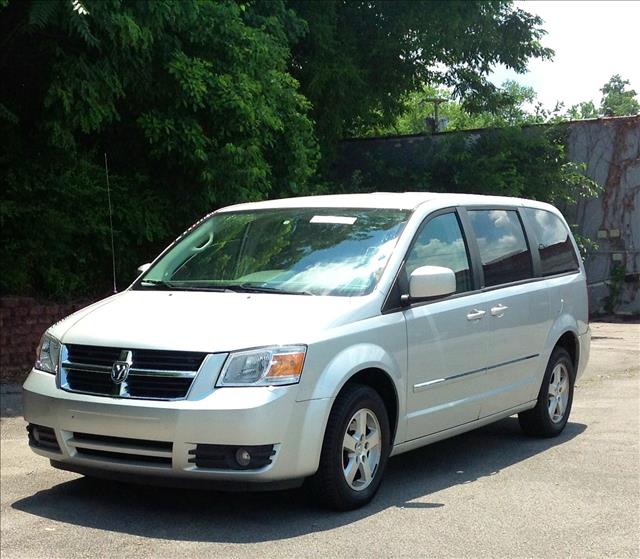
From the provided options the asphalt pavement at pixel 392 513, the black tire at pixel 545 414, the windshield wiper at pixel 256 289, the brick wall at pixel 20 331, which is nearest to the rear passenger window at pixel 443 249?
the windshield wiper at pixel 256 289

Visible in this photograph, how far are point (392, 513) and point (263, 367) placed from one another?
1.20 meters

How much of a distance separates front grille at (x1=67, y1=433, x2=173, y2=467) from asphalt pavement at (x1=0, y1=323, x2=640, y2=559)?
0.36m

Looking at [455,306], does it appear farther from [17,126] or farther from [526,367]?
[17,126]

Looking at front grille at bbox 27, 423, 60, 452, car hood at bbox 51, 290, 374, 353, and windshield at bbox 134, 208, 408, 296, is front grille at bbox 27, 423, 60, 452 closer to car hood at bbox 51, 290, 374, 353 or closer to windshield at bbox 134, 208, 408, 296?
car hood at bbox 51, 290, 374, 353

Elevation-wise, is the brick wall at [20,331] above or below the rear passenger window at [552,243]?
below

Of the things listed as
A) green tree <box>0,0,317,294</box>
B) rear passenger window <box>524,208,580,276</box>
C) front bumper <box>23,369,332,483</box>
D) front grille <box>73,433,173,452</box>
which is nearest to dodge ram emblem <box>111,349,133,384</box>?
front bumper <box>23,369,332,483</box>

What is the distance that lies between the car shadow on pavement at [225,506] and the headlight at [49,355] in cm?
81

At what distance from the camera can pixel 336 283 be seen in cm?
677

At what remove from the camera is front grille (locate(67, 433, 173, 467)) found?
5988 mm

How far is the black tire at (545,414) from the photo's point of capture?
342 inches

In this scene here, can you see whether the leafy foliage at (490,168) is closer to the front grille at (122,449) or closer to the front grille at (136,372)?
the front grille at (136,372)

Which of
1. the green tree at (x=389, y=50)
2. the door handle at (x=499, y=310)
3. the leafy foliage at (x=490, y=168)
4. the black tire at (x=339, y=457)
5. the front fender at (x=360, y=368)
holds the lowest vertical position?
the black tire at (x=339, y=457)

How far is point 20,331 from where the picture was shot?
12.6 metres

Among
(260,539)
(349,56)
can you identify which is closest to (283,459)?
(260,539)
